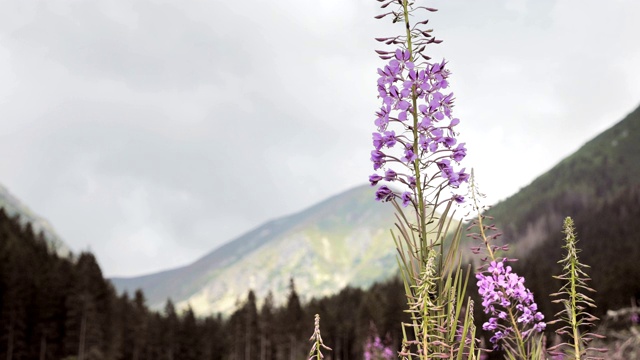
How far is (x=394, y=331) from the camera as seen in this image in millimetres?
99688

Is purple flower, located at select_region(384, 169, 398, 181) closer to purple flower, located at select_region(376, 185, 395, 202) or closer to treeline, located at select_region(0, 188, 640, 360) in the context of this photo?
purple flower, located at select_region(376, 185, 395, 202)

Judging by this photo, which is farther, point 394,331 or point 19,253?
point 394,331

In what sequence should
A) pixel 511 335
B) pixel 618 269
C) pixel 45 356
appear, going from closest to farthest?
pixel 511 335 → pixel 45 356 → pixel 618 269

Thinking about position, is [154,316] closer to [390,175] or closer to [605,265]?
[605,265]

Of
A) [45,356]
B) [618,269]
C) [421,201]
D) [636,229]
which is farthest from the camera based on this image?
[636,229]

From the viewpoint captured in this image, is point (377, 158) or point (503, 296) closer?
point (377, 158)

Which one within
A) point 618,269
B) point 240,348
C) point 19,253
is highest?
point 19,253

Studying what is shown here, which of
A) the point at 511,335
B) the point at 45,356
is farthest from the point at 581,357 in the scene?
the point at 45,356

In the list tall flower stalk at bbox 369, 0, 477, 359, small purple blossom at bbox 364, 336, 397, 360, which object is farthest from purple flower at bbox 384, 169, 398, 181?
small purple blossom at bbox 364, 336, 397, 360

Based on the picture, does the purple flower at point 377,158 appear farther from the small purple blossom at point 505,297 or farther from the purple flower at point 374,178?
the small purple blossom at point 505,297

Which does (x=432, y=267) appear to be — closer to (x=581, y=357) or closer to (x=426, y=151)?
(x=426, y=151)

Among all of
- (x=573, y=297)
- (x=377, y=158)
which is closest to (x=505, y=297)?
(x=573, y=297)

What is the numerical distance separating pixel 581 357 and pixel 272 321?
12894 cm

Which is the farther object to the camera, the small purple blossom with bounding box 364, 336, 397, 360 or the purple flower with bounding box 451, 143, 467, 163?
the small purple blossom with bounding box 364, 336, 397, 360
